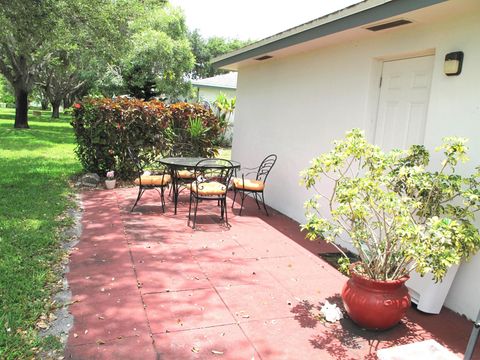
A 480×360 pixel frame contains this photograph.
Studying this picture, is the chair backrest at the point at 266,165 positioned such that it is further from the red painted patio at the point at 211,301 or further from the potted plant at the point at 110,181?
the potted plant at the point at 110,181

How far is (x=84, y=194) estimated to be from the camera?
8016 millimetres

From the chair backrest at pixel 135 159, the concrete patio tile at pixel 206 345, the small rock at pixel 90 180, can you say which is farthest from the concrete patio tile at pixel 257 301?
the small rock at pixel 90 180

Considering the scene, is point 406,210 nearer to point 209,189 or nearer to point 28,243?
point 209,189

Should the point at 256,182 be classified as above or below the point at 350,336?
above

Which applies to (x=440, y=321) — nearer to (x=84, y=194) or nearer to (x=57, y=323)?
(x=57, y=323)

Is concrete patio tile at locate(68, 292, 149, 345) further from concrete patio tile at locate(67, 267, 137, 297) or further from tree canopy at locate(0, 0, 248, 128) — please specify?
tree canopy at locate(0, 0, 248, 128)

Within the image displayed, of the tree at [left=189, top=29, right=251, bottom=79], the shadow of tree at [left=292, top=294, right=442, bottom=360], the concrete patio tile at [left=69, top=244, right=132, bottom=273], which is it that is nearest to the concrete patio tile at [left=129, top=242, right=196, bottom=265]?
the concrete patio tile at [left=69, top=244, right=132, bottom=273]

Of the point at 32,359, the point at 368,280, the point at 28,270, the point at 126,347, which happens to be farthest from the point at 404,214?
the point at 28,270

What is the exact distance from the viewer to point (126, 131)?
8.76 m

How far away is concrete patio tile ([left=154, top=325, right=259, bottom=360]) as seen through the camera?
9.55 feet

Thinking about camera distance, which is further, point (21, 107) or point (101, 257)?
point (21, 107)

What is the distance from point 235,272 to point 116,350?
1.81m

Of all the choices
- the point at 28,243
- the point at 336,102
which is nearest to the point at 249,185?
the point at 336,102

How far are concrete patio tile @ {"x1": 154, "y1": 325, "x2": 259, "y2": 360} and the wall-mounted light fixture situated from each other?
309 centimetres
